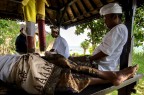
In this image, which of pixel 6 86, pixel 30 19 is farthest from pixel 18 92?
pixel 30 19

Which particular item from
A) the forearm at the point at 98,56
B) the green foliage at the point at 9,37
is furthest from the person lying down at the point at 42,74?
the green foliage at the point at 9,37

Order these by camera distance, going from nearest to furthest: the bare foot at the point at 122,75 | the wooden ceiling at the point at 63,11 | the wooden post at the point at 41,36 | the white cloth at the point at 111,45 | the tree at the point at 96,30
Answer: the bare foot at the point at 122,75 < the white cloth at the point at 111,45 < the wooden post at the point at 41,36 < the wooden ceiling at the point at 63,11 < the tree at the point at 96,30

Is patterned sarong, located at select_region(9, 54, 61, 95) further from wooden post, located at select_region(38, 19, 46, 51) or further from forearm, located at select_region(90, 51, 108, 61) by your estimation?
wooden post, located at select_region(38, 19, 46, 51)

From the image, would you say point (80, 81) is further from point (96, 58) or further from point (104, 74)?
point (96, 58)

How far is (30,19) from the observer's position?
365 centimetres

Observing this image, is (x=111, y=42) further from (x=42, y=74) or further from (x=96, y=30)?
(x=96, y=30)

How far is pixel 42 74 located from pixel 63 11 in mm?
5248

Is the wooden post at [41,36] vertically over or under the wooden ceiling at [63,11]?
under

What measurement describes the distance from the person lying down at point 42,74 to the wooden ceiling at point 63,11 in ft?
12.4

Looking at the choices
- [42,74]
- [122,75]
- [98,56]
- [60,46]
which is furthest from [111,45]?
[60,46]

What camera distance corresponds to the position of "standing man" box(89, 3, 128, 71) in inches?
90.3

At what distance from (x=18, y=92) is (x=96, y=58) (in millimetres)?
1096

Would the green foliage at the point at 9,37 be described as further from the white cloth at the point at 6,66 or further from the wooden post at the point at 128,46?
the white cloth at the point at 6,66

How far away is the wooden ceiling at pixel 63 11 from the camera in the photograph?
5775mm
